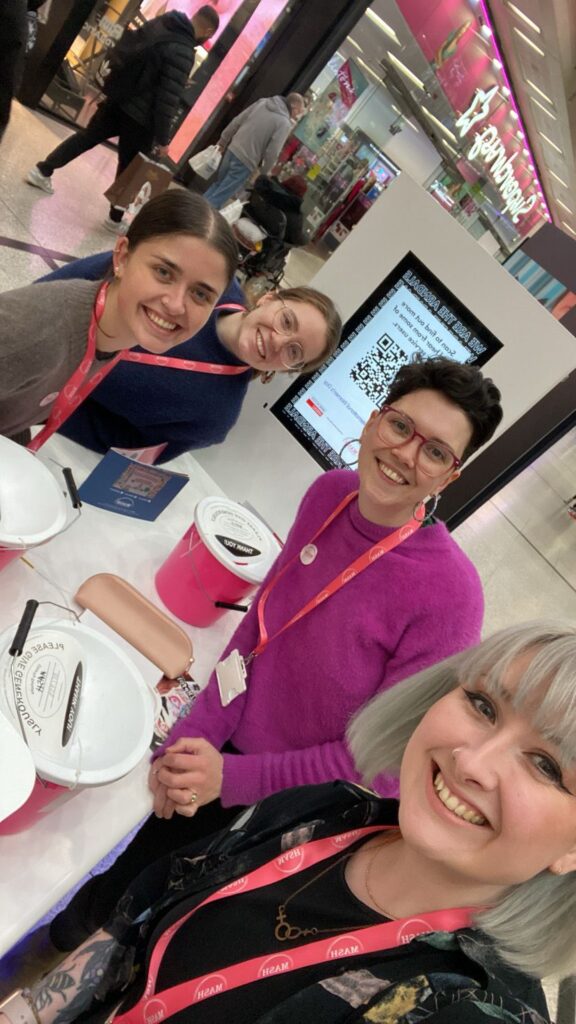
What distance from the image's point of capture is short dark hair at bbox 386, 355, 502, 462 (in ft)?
4.75

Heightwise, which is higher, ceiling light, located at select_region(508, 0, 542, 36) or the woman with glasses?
ceiling light, located at select_region(508, 0, 542, 36)

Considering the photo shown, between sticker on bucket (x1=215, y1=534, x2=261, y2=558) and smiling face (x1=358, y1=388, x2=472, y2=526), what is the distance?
0.41 meters

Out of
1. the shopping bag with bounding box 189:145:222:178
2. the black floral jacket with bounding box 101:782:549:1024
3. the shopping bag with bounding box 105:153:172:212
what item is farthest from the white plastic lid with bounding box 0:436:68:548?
the shopping bag with bounding box 189:145:222:178

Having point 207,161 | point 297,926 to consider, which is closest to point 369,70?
point 207,161

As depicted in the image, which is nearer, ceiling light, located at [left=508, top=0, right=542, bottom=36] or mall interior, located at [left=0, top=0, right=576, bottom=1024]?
mall interior, located at [left=0, top=0, right=576, bottom=1024]

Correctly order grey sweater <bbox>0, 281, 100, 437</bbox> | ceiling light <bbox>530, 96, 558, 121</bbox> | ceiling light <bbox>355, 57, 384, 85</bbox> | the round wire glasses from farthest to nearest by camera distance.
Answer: ceiling light <bbox>530, 96, 558, 121</bbox>
ceiling light <bbox>355, 57, 384, 85</bbox>
the round wire glasses
grey sweater <bbox>0, 281, 100, 437</bbox>

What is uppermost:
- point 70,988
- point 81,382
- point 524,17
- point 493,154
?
point 524,17

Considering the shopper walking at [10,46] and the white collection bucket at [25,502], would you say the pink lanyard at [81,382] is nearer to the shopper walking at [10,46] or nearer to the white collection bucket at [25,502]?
the white collection bucket at [25,502]

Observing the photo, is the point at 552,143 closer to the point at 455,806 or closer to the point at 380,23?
the point at 380,23

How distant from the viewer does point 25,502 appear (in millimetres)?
1337

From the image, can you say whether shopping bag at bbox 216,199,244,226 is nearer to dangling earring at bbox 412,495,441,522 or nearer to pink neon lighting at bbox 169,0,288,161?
pink neon lighting at bbox 169,0,288,161

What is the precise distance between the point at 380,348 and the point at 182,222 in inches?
39.9

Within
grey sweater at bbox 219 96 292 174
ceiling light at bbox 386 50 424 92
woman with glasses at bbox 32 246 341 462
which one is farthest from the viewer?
ceiling light at bbox 386 50 424 92

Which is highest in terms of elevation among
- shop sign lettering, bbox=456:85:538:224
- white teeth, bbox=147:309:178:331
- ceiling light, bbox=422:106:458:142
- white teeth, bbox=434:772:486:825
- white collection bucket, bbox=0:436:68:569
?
shop sign lettering, bbox=456:85:538:224
